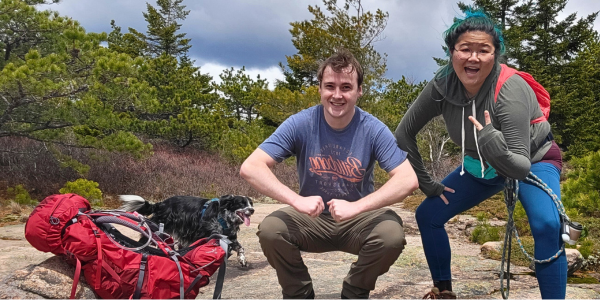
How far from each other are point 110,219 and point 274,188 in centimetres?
102

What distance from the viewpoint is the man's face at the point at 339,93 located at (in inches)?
101

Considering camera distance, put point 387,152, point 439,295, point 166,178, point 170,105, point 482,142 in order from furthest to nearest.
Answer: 1. point 170,105
2. point 166,178
3. point 439,295
4. point 387,152
5. point 482,142

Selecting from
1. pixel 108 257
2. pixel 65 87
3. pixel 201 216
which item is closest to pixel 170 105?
pixel 65 87

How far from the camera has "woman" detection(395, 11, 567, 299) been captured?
2.25 meters

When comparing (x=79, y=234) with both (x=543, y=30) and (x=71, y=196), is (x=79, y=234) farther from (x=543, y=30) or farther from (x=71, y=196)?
(x=543, y=30)

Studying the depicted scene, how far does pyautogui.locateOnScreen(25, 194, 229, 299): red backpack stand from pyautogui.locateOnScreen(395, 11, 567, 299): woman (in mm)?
Answer: 1428

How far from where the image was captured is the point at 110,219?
8.54 feet

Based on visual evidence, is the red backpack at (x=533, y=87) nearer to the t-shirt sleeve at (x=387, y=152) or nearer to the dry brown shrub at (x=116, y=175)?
the t-shirt sleeve at (x=387, y=152)

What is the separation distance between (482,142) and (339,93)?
0.83 meters

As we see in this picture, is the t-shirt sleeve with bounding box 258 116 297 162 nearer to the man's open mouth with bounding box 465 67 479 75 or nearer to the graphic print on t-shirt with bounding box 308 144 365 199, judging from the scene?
the graphic print on t-shirt with bounding box 308 144 365 199

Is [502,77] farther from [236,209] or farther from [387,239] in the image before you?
[236,209]

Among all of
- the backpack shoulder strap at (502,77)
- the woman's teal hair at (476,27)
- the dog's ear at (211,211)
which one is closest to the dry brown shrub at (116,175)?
the dog's ear at (211,211)

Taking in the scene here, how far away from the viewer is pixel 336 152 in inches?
103

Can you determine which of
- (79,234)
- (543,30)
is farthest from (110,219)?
(543,30)
